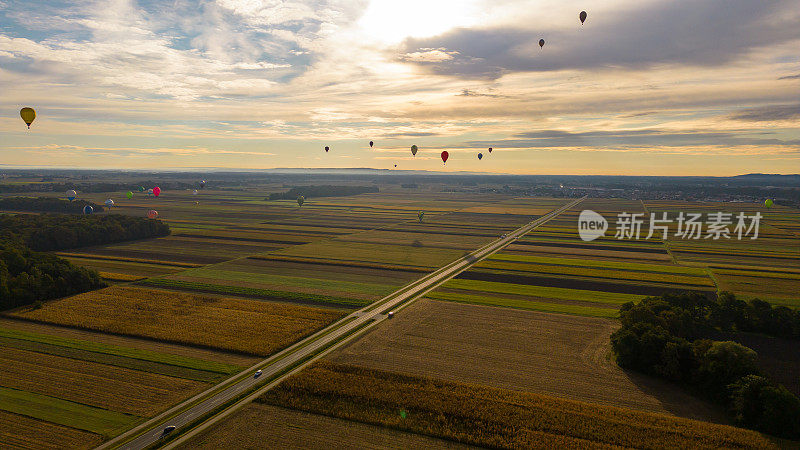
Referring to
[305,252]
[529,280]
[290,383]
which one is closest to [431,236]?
[305,252]

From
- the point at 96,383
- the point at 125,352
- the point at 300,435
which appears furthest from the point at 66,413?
the point at 300,435

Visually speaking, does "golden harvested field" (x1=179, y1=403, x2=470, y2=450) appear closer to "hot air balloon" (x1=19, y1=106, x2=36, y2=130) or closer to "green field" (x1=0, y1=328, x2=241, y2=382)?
"green field" (x1=0, y1=328, x2=241, y2=382)

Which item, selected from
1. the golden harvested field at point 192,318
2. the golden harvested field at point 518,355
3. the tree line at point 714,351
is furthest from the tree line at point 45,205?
the tree line at point 714,351

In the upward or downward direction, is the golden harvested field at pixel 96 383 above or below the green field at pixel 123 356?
below

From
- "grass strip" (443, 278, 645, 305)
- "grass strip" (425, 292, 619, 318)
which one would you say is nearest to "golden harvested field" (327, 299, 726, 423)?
"grass strip" (425, 292, 619, 318)

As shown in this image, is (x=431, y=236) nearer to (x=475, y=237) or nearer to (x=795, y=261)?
(x=475, y=237)

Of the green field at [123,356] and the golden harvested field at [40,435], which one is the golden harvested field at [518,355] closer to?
the green field at [123,356]
